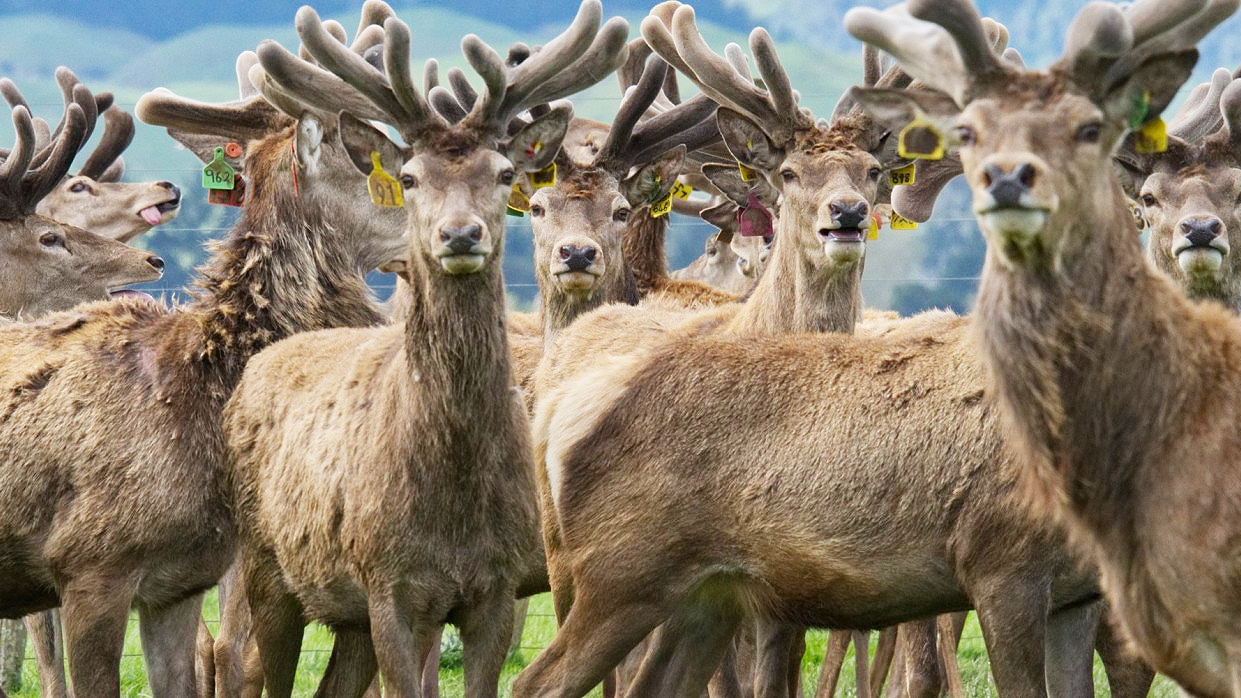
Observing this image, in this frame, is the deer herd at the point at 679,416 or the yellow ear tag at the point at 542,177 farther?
the yellow ear tag at the point at 542,177

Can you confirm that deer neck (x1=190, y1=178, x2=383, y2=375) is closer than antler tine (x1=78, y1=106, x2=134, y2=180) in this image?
Yes

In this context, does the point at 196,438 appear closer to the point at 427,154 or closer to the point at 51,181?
the point at 427,154

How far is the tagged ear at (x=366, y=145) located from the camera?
6.46 m

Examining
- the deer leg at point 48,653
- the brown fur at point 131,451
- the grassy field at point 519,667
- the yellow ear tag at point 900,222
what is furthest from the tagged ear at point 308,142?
the yellow ear tag at point 900,222

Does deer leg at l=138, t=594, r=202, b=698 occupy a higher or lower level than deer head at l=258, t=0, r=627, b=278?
lower

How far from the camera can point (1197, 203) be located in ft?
23.1

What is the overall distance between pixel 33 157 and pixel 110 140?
1508mm

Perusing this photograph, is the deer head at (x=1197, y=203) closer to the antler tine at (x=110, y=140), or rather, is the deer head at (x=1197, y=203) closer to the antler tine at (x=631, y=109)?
the antler tine at (x=631, y=109)

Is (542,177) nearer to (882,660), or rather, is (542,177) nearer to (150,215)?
(882,660)

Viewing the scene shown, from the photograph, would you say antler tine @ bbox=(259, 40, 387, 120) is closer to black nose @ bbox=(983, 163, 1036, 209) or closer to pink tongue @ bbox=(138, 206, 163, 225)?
black nose @ bbox=(983, 163, 1036, 209)

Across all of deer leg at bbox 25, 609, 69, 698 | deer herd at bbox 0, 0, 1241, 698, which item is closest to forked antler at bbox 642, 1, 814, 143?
deer herd at bbox 0, 0, 1241, 698

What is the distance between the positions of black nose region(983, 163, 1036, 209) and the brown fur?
345cm

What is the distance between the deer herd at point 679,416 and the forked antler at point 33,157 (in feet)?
4.49

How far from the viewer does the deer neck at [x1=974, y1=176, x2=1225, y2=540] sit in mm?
4516
